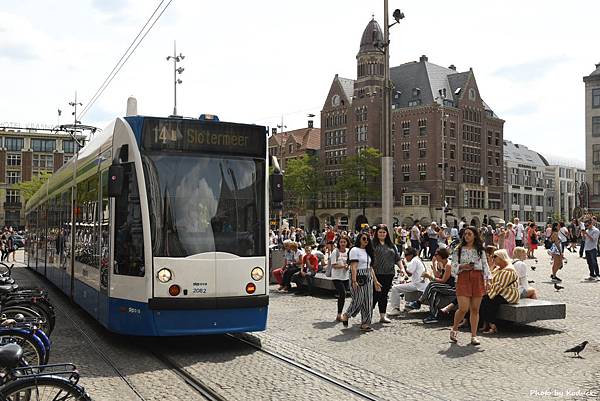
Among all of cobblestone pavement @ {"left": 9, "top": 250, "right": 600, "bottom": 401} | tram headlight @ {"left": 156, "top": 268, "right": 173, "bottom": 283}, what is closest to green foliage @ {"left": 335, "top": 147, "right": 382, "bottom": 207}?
cobblestone pavement @ {"left": 9, "top": 250, "right": 600, "bottom": 401}

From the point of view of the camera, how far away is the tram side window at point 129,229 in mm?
8320

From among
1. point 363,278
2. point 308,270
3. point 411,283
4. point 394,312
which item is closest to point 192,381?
point 363,278

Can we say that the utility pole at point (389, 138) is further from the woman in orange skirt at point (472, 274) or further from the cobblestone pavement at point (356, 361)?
the woman in orange skirt at point (472, 274)

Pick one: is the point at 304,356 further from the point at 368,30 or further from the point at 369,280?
the point at 368,30

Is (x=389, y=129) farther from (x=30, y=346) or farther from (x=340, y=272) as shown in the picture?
(x=30, y=346)

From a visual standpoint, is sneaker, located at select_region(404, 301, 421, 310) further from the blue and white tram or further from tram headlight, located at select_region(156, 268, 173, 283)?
tram headlight, located at select_region(156, 268, 173, 283)

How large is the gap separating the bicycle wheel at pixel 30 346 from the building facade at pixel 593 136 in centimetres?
6563

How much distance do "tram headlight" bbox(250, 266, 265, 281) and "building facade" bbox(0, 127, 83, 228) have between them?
3914 inches

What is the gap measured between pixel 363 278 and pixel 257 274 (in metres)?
2.42

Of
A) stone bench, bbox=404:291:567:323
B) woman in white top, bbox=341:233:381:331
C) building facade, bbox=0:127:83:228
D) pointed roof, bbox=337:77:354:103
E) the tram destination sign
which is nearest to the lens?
the tram destination sign

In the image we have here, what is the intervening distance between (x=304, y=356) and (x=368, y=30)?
78967 millimetres

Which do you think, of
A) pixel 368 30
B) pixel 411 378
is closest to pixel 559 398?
pixel 411 378

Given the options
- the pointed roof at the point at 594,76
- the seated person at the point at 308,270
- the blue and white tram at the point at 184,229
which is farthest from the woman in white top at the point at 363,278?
the pointed roof at the point at 594,76

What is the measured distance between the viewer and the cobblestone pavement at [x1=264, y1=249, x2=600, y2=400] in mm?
6742
